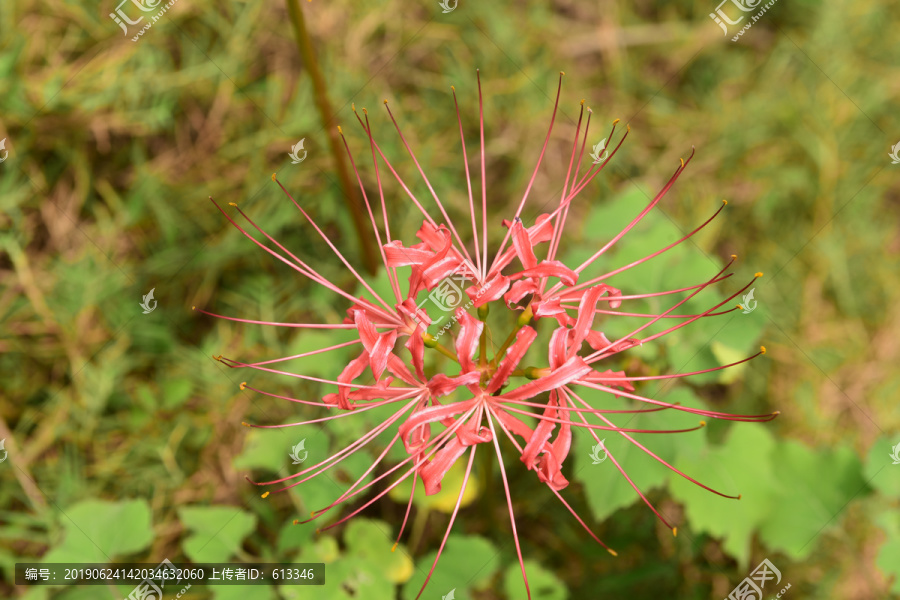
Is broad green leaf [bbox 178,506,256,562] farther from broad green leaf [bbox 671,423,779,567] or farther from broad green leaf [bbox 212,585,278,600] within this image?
broad green leaf [bbox 671,423,779,567]

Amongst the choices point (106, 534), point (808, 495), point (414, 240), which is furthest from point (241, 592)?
point (808, 495)

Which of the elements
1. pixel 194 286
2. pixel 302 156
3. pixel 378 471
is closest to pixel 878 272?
pixel 378 471

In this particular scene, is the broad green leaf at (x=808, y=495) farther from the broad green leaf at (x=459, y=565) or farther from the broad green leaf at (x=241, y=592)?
the broad green leaf at (x=241, y=592)

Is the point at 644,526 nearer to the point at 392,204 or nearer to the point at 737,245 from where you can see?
the point at 737,245

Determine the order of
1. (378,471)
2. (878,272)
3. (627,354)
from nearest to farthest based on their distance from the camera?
(627,354)
(378,471)
(878,272)

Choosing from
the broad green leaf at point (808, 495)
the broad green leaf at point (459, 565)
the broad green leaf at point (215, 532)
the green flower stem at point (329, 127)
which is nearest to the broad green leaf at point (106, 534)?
the broad green leaf at point (215, 532)

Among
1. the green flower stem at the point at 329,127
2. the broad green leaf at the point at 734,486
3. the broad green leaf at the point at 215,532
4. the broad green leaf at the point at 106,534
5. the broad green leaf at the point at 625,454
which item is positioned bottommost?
the broad green leaf at the point at 106,534

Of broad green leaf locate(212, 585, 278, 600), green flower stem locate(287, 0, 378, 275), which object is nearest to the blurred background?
broad green leaf locate(212, 585, 278, 600)
